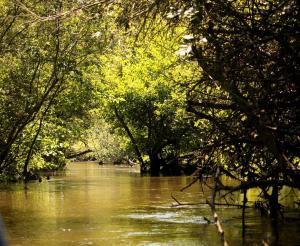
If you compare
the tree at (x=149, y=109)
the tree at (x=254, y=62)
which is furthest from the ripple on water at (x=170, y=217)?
the tree at (x=149, y=109)

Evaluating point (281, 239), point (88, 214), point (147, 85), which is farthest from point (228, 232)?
point (147, 85)

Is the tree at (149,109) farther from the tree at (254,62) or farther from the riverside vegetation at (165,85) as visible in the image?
the tree at (254,62)

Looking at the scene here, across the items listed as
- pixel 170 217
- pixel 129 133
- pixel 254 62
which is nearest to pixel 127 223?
pixel 170 217

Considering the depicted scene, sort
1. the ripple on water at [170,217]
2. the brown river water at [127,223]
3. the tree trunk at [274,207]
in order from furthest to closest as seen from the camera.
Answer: the ripple on water at [170,217]
the tree trunk at [274,207]
the brown river water at [127,223]

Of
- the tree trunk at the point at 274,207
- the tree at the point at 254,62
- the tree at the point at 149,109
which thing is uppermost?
the tree at the point at 149,109

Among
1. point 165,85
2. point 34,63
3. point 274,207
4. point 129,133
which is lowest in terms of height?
point 274,207

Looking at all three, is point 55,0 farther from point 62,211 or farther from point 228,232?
point 228,232

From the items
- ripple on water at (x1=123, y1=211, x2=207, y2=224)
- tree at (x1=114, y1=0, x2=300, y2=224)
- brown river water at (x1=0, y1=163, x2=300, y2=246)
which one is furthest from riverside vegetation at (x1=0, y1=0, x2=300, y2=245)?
ripple on water at (x1=123, y1=211, x2=207, y2=224)

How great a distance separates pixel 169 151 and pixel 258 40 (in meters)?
29.1

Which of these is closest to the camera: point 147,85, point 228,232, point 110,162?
point 228,232

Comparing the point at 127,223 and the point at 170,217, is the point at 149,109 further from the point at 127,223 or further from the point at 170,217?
the point at 127,223

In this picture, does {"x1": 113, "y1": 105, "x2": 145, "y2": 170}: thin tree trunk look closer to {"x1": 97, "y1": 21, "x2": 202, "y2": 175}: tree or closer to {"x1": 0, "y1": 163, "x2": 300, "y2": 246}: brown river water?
{"x1": 97, "y1": 21, "x2": 202, "y2": 175}: tree

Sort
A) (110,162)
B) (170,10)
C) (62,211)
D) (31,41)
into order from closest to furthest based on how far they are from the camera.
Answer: (170,10) < (62,211) < (31,41) < (110,162)

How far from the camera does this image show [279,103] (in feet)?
20.1
